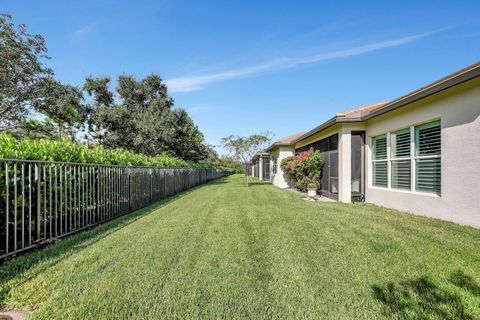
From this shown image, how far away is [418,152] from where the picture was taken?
279 inches

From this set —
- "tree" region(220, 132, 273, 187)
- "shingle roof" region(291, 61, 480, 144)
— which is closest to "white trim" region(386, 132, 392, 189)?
"shingle roof" region(291, 61, 480, 144)

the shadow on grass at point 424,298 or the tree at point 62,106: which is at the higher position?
the tree at point 62,106

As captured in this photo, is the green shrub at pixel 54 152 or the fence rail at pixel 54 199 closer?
the fence rail at pixel 54 199

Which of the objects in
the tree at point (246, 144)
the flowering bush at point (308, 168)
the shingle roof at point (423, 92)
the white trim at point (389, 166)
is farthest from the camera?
the tree at point (246, 144)

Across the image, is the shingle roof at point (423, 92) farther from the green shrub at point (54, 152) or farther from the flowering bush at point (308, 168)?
the green shrub at point (54, 152)

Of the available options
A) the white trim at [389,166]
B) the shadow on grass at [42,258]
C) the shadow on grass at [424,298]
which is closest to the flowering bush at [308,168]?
the white trim at [389,166]

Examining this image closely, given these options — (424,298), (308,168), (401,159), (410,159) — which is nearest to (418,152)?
(410,159)

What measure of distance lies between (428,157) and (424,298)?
208 inches

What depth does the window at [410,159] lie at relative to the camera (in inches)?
258

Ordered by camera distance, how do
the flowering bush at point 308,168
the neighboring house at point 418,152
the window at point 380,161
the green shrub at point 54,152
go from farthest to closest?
the flowering bush at point 308,168 → the window at point 380,161 → the neighboring house at point 418,152 → the green shrub at point 54,152

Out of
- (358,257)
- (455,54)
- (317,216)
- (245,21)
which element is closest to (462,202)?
(317,216)

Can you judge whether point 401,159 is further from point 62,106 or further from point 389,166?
point 62,106

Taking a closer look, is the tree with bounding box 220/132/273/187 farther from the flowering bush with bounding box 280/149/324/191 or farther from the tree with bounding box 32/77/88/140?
the flowering bush with bounding box 280/149/324/191

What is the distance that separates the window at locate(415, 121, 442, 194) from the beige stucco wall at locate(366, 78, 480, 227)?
22 centimetres
